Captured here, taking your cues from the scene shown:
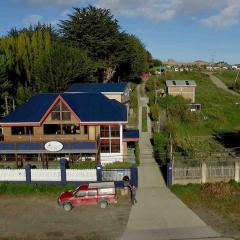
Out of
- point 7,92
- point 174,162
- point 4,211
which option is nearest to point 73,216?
point 4,211

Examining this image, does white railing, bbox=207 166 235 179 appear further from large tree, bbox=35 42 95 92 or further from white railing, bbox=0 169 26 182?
large tree, bbox=35 42 95 92

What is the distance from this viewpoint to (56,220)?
86.7 feet

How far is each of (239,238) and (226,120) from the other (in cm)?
4475

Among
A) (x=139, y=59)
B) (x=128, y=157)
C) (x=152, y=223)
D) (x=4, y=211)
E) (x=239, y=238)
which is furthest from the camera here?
(x=139, y=59)

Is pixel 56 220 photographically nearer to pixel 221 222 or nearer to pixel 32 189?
pixel 32 189

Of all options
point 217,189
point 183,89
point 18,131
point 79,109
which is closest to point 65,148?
point 79,109

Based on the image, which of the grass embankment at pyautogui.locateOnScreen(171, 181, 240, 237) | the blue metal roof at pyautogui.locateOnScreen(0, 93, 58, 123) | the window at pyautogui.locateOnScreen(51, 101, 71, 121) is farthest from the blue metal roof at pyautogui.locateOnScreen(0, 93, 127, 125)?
the grass embankment at pyautogui.locateOnScreen(171, 181, 240, 237)

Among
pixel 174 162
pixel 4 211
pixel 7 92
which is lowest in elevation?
pixel 4 211

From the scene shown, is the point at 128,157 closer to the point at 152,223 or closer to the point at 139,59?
the point at 152,223

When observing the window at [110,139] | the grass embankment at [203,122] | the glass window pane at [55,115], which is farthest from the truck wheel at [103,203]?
the grass embankment at [203,122]

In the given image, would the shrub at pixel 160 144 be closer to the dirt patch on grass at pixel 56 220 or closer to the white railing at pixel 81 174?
the white railing at pixel 81 174

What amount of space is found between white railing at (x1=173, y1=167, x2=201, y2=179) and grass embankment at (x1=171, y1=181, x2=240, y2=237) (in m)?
0.80

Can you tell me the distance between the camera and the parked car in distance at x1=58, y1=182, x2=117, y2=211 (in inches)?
1118

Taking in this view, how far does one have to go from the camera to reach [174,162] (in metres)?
32.6
